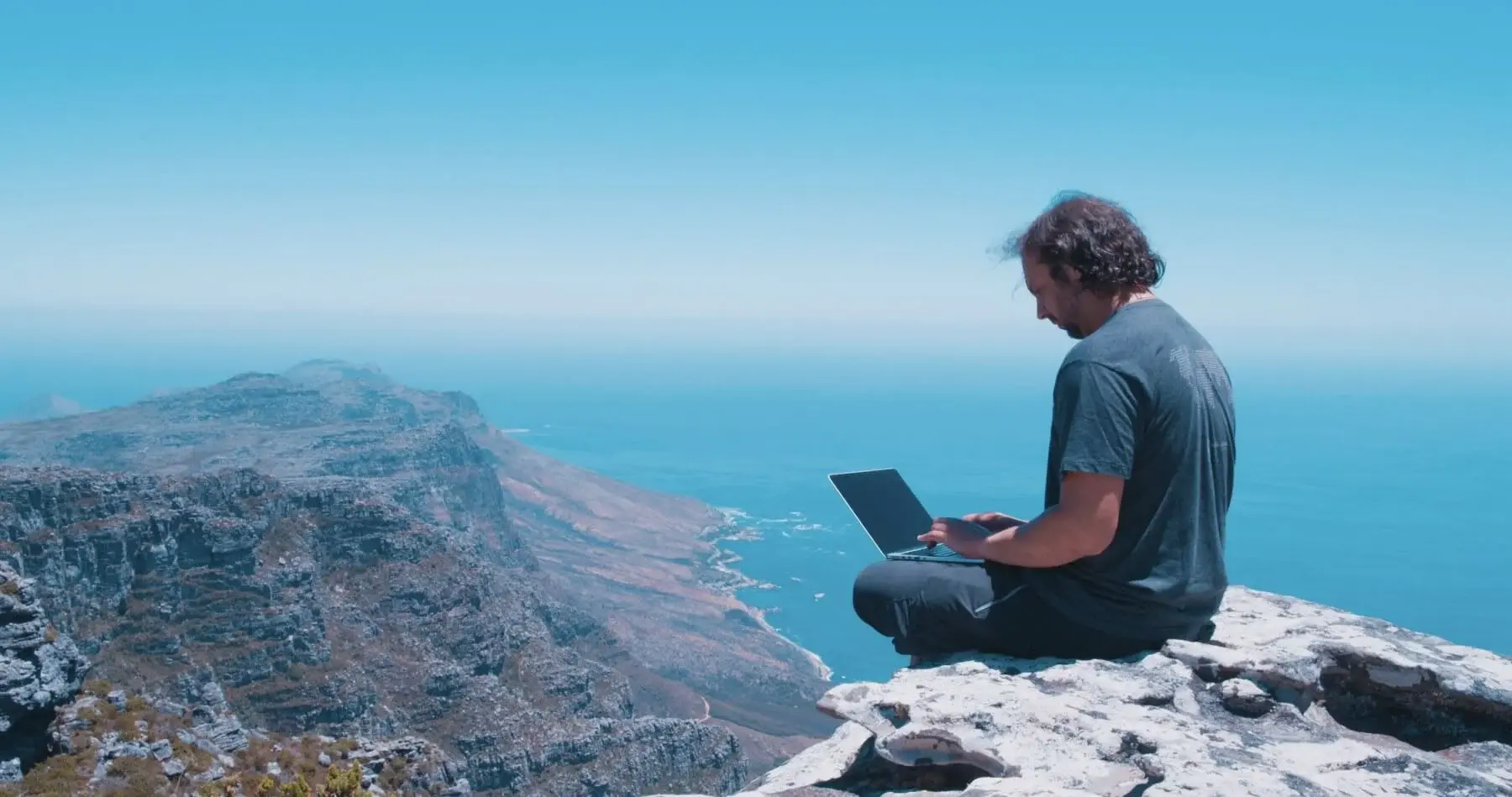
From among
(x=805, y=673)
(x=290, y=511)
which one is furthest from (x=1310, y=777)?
(x=805, y=673)

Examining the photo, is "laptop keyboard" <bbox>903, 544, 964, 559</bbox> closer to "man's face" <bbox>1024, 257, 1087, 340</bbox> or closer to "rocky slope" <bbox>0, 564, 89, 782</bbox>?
"man's face" <bbox>1024, 257, 1087, 340</bbox>

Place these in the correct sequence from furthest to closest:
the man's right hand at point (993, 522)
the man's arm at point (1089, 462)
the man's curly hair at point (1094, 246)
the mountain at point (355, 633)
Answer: the mountain at point (355, 633) < the man's right hand at point (993, 522) < the man's curly hair at point (1094, 246) < the man's arm at point (1089, 462)

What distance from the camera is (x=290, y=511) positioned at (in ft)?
189

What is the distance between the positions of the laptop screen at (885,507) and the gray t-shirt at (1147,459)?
108 cm

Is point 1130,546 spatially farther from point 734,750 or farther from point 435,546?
point 435,546

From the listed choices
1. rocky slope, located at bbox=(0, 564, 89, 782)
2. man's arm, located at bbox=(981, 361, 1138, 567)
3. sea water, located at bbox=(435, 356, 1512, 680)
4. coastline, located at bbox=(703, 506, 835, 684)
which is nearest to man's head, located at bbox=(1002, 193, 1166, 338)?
man's arm, located at bbox=(981, 361, 1138, 567)

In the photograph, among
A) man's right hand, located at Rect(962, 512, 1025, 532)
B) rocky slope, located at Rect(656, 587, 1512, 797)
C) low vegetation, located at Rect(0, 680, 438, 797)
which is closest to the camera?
rocky slope, located at Rect(656, 587, 1512, 797)

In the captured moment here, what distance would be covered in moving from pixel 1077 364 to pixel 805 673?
316ft

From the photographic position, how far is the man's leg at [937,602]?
14.2 feet

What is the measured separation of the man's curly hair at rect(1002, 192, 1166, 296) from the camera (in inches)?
161

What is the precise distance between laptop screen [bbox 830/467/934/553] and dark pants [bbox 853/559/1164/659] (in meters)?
0.49

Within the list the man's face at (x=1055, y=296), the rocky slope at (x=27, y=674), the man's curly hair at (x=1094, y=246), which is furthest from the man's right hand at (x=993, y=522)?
the rocky slope at (x=27, y=674)

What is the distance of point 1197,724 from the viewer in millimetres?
3812

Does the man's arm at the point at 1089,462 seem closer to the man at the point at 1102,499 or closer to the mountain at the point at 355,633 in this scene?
the man at the point at 1102,499
